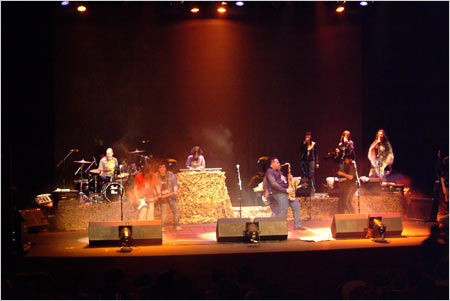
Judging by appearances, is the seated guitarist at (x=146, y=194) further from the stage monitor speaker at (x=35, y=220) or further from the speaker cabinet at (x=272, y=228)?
the speaker cabinet at (x=272, y=228)

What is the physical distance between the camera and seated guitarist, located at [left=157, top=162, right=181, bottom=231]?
11047mm

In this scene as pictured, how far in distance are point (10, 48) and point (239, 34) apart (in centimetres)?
682

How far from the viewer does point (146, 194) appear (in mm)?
11133

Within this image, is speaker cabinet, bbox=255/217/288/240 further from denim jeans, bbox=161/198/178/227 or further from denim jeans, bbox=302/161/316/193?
denim jeans, bbox=302/161/316/193

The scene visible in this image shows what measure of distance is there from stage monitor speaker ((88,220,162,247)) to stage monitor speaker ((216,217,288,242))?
1194 millimetres

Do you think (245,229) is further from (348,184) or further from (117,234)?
(348,184)

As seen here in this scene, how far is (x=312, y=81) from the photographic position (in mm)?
15922

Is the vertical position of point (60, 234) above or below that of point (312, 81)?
below

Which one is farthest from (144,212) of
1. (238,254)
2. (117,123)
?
(117,123)

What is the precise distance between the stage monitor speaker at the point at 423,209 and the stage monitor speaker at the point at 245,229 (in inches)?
179

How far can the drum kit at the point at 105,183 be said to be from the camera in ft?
40.3

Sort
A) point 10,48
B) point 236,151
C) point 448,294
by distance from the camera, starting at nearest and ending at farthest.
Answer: point 448,294
point 10,48
point 236,151

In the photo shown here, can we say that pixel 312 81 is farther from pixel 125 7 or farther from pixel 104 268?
pixel 104 268

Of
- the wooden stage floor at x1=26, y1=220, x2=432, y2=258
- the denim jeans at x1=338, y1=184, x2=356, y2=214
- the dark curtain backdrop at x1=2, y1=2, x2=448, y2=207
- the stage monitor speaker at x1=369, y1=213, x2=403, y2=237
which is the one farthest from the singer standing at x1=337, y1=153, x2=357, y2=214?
the dark curtain backdrop at x1=2, y1=2, x2=448, y2=207
